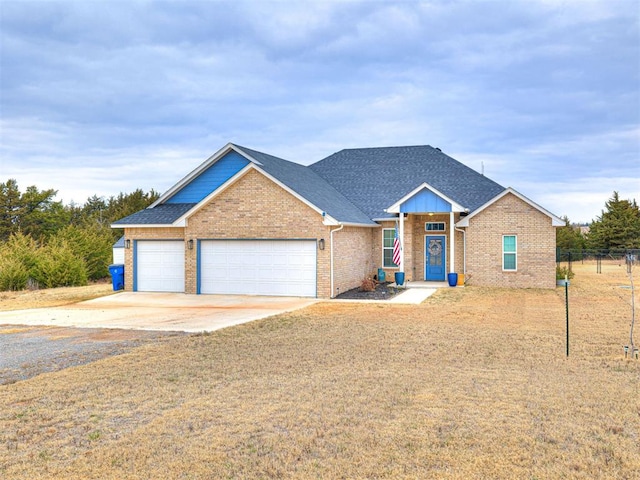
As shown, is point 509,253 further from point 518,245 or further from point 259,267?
point 259,267

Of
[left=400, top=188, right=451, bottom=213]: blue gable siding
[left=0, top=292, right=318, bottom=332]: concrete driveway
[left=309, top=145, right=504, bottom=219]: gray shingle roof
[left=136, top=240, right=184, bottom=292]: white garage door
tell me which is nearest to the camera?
[left=0, top=292, right=318, bottom=332]: concrete driveway

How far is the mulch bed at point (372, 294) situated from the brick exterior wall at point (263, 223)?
390 mm

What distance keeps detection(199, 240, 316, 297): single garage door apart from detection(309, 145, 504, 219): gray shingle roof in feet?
21.4

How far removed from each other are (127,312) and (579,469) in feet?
47.5

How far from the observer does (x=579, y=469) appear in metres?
5.13

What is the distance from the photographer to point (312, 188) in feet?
79.4

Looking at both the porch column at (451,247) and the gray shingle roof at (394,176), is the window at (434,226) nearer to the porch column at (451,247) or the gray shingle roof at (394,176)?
the porch column at (451,247)

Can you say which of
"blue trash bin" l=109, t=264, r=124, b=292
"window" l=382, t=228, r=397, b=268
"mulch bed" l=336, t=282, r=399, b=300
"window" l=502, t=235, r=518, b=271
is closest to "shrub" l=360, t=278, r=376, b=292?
"mulch bed" l=336, t=282, r=399, b=300

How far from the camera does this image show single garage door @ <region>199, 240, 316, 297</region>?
68.8 feet

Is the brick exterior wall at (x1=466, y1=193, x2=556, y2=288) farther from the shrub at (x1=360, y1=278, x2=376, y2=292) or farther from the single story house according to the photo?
the shrub at (x1=360, y1=278, x2=376, y2=292)

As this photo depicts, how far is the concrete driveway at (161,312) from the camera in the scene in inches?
573

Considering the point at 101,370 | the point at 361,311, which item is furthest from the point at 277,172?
the point at 101,370

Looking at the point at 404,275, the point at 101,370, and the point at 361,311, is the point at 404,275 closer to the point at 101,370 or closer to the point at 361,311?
the point at 361,311

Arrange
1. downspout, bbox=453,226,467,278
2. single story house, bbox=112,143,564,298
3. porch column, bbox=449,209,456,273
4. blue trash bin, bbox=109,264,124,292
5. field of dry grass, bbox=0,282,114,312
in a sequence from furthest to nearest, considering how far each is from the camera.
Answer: downspout, bbox=453,226,467,278
porch column, bbox=449,209,456,273
blue trash bin, bbox=109,264,124,292
single story house, bbox=112,143,564,298
field of dry grass, bbox=0,282,114,312
